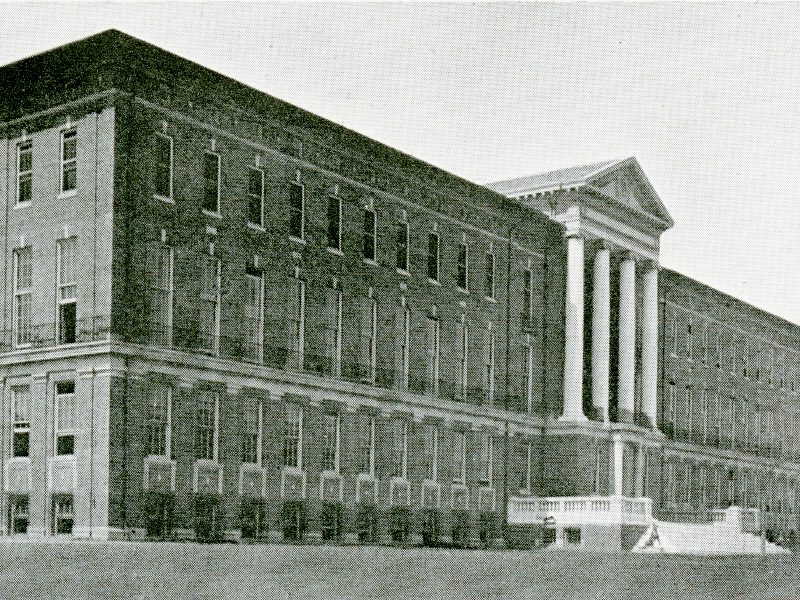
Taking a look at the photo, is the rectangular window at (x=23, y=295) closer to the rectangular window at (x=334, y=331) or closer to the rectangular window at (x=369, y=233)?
the rectangular window at (x=334, y=331)

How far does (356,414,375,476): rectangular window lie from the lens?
44281 mm

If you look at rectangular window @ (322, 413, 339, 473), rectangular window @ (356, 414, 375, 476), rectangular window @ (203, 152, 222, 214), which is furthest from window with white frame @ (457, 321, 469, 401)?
rectangular window @ (203, 152, 222, 214)

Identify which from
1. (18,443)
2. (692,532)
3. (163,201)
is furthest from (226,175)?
(692,532)

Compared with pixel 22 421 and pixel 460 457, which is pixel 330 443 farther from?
pixel 22 421

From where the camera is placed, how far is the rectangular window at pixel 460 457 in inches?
1972

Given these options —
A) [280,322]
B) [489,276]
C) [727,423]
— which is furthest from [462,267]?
[727,423]

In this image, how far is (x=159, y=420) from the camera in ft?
118

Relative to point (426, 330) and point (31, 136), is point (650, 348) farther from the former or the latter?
point (31, 136)

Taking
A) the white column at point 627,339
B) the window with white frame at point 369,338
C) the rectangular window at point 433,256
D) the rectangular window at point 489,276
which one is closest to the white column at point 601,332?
the white column at point 627,339

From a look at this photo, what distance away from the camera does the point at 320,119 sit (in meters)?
42.6

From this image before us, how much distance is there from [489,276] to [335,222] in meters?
11.1

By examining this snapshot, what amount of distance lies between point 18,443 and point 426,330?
56.9 ft

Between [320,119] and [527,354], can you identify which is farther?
[527,354]

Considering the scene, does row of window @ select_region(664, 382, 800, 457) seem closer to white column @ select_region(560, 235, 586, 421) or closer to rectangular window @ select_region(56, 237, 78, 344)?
white column @ select_region(560, 235, 586, 421)
